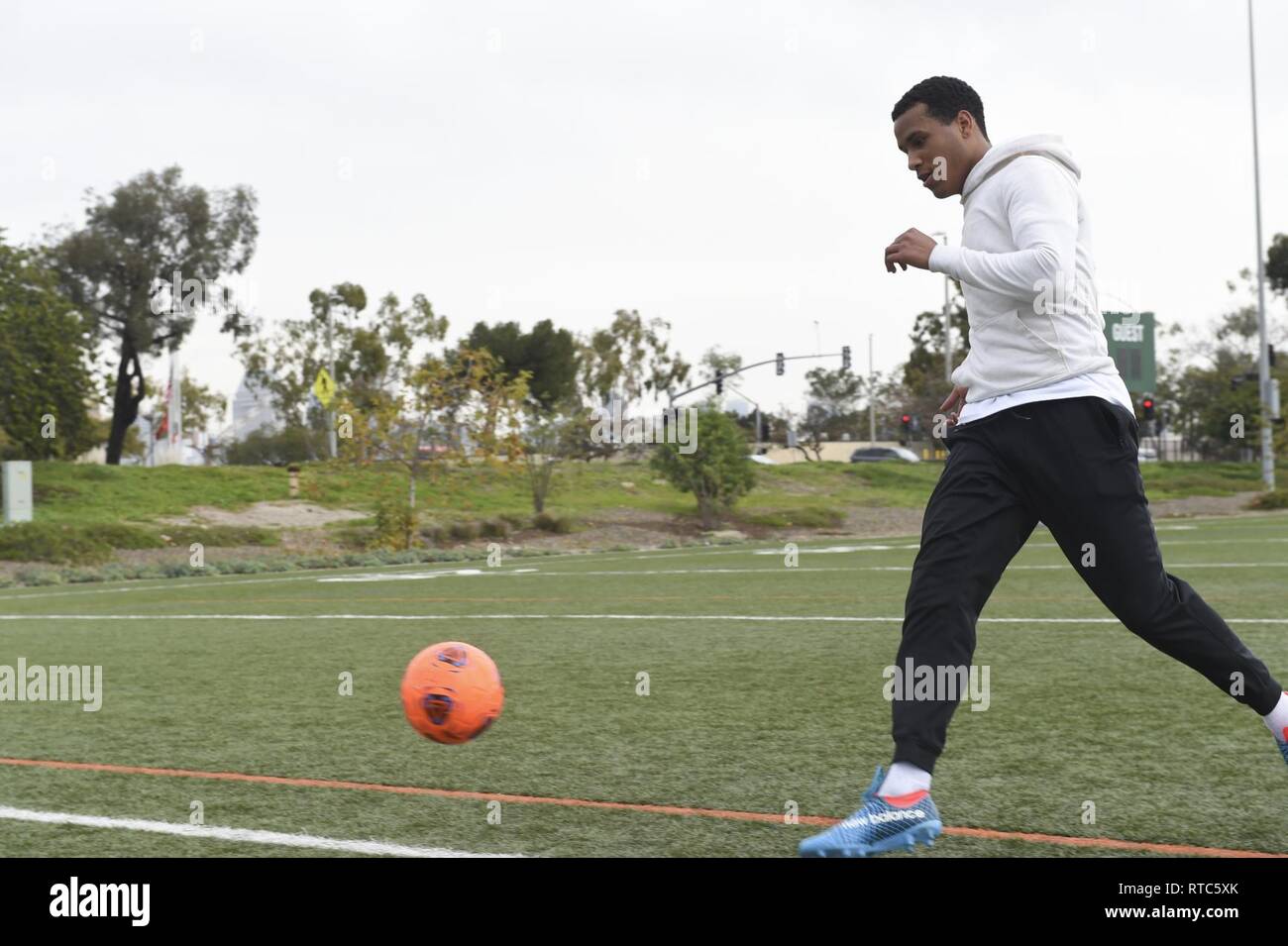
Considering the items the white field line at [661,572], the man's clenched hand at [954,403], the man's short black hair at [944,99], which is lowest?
the white field line at [661,572]

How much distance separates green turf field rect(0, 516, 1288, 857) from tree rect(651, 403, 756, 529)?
1021 inches

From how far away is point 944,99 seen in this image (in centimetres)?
425

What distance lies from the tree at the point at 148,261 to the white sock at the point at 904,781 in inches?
1911

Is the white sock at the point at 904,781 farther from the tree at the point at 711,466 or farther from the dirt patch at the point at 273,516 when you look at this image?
the tree at the point at 711,466

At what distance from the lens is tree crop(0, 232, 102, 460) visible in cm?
3684

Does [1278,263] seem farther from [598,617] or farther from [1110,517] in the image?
[1110,517]

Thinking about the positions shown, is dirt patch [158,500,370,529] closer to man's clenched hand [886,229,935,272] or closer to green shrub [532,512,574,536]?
green shrub [532,512,574,536]

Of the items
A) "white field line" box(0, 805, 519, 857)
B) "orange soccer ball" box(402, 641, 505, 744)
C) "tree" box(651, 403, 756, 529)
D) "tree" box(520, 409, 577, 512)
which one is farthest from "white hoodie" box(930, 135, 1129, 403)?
"tree" box(651, 403, 756, 529)

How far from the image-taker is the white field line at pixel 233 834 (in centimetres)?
416

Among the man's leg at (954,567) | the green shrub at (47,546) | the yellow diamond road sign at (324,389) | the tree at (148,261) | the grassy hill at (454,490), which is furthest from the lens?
the tree at (148,261)

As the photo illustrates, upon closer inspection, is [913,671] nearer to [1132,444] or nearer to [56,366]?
[1132,444]

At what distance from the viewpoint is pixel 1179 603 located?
161 inches

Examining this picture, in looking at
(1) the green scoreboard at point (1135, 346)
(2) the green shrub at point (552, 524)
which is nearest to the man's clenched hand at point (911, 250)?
(2) the green shrub at point (552, 524)
